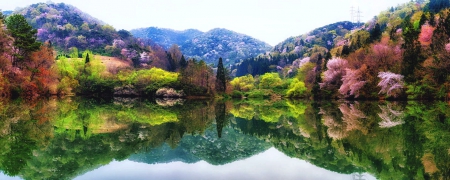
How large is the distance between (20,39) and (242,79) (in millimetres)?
58868

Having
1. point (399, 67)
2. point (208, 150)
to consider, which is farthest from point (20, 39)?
point (399, 67)

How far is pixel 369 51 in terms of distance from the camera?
4878cm

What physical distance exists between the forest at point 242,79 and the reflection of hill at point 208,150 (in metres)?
30.4

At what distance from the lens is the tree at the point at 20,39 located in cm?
3734

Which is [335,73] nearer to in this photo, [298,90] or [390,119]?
[298,90]

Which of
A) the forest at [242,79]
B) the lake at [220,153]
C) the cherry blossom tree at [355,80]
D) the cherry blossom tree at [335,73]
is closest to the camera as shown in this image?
the lake at [220,153]

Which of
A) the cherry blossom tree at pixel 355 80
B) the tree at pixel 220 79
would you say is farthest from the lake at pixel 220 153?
the tree at pixel 220 79

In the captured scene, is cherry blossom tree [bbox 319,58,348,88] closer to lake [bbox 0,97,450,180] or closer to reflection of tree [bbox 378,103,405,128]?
reflection of tree [bbox 378,103,405,128]

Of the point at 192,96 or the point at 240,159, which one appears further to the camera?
the point at 192,96

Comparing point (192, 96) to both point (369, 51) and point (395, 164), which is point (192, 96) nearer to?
point (369, 51)

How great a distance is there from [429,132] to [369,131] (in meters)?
2.21

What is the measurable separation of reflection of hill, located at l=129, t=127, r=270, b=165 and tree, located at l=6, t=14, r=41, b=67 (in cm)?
3216

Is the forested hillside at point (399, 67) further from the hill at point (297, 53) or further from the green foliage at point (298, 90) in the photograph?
the hill at point (297, 53)

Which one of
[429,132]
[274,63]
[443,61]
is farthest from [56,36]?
[429,132]
